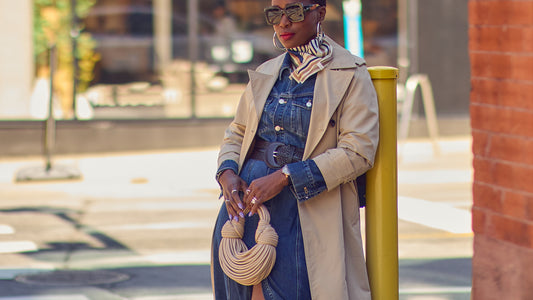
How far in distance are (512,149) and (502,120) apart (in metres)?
0.14

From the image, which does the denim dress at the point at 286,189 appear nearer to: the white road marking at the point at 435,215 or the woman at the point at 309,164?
the woman at the point at 309,164

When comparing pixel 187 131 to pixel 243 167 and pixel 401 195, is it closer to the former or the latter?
pixel 401 195

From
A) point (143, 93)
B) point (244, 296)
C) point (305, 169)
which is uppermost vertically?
point (143, 93)

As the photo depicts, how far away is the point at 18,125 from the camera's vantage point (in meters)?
13.4

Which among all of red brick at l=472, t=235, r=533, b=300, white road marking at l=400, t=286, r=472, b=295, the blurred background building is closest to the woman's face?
red brick at l=472, t=235, r=533, b=300

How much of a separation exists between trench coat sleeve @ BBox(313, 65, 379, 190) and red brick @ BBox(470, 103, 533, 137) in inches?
26.3

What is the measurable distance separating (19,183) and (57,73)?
288 cm

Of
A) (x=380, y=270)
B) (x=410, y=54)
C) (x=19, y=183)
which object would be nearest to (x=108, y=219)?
(x=19, y=183)

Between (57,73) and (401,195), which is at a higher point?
(57,73)

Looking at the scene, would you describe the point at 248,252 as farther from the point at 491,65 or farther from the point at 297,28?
the point at 491,65

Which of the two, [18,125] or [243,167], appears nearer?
[243,167]

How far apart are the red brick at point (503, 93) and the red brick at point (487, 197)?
368 millimetres

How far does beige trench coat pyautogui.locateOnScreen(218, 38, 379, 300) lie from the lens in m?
3.48

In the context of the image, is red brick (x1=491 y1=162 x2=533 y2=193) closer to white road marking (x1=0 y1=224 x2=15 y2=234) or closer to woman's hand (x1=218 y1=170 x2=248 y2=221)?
woman's hand (x1=218 y1=170 x2=248 y2=221)
